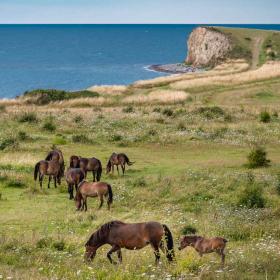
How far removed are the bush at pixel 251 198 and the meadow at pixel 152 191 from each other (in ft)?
0.13

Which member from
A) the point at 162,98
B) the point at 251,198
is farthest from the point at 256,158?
the point at 162,98

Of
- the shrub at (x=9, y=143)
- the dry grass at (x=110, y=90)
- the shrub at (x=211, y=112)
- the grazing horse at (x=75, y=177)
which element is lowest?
the grazing horse at (x=75, y=177)

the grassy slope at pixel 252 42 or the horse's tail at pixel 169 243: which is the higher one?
the grassy slope at pixel 252 42

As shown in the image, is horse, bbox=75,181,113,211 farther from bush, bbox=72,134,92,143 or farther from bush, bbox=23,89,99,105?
bush, bbox=23,89,99,105

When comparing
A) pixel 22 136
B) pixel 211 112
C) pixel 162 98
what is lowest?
pixel 22 136

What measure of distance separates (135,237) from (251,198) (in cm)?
974

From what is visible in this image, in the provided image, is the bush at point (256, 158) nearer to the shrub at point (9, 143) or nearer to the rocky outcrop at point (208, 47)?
the shrub at point (9, 143)

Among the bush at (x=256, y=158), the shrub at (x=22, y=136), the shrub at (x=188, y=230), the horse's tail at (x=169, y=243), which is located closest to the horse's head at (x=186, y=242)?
the horse's tail at (x=169, y=243)

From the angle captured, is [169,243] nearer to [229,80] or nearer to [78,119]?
Result: [78,119]

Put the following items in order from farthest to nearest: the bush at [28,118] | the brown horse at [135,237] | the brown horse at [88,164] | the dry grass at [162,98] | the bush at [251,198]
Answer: the dry grass at [162,98]
the bush at [28,118]
the brown horse at [88,164]
the bush at [251,198]
the brown horse at [135,237]

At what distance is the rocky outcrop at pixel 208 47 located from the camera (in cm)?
13581

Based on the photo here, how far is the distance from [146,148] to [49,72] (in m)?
158

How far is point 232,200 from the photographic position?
73.4 ft

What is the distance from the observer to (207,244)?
1373 cm
